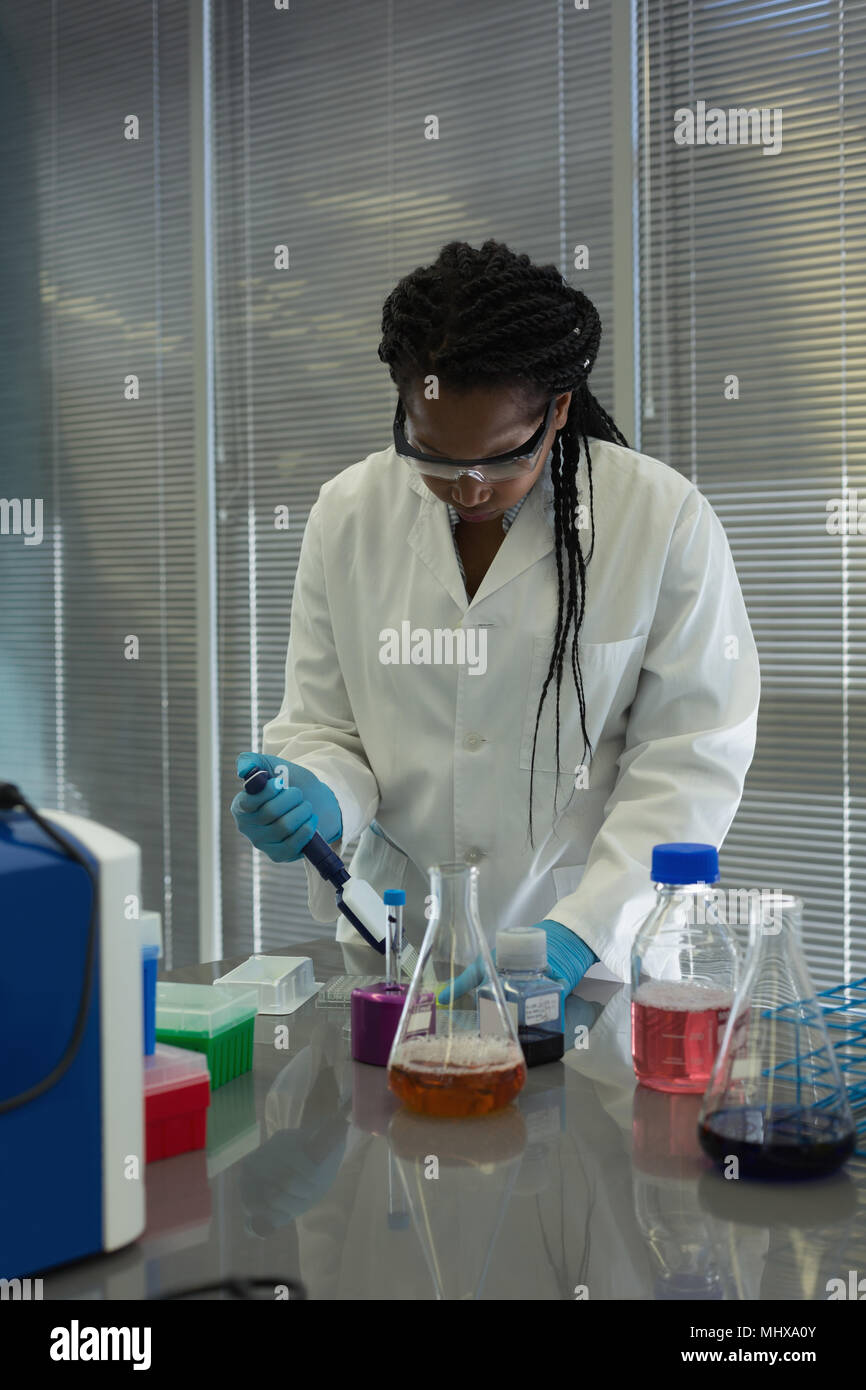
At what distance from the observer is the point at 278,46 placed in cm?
323

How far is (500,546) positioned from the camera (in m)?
1.62

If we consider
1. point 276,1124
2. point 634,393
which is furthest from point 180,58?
point 276,1124

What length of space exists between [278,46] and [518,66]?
771 mm

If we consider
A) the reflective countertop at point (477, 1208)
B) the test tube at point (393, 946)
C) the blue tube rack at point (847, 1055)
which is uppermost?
the test tube at point (393, 946)

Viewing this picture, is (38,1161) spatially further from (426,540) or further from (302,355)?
(302,355)

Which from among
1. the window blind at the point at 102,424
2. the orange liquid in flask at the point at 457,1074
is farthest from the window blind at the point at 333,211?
the orange liquid in flask at the point at 457,1074

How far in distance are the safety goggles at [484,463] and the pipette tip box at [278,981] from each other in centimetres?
57

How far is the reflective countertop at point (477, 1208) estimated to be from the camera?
71 centimetres

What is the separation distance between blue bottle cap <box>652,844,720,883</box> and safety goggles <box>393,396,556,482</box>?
0.58 m

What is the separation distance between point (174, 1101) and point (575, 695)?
0.83m

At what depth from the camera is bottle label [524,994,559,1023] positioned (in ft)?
3.50

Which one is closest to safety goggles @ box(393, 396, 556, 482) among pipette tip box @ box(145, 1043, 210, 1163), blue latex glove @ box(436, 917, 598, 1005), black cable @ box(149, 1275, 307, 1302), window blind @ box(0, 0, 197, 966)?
blue latex glove @ box(436, 917, 598, 1005)
